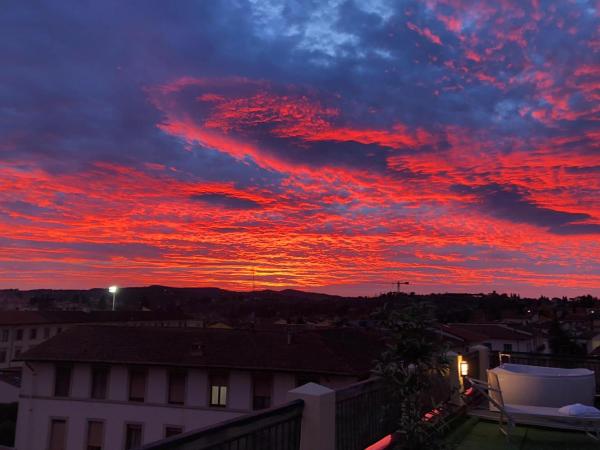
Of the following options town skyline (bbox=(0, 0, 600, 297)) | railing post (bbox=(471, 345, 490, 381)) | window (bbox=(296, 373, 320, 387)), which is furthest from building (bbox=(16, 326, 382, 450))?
railing post (bbox=(471, 345, 490, 381))

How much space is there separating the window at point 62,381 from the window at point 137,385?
15.2ft

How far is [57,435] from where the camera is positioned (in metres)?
31.6

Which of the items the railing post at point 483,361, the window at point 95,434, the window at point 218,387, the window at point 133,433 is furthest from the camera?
the window at point 95,434

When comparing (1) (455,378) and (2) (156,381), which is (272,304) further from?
(1) (455,378)

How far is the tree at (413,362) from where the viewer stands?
5.67 metres

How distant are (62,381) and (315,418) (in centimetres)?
3327

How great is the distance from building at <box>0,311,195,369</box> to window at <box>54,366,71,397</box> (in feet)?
102

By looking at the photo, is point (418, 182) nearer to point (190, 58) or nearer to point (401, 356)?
point (190, 58)

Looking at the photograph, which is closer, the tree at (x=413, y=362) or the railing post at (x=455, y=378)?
the tree at (x=413, y=362)

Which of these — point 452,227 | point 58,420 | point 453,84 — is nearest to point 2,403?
point 58,420

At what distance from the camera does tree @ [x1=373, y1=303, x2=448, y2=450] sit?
5.67 meters

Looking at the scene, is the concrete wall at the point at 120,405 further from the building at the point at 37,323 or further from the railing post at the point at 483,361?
the building at the point at 37,323

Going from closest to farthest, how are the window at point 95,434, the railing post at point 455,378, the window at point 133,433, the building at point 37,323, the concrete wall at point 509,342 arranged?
1. the railing post at point 455,378
2. the window at point 133,433
3. the window at point 95,434
4. the concrete wall at point 509,342
5. the building at point 37,323

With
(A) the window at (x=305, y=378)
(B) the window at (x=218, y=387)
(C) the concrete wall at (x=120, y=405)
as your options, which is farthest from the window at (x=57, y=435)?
(A) the window at (x=305, y=378)
